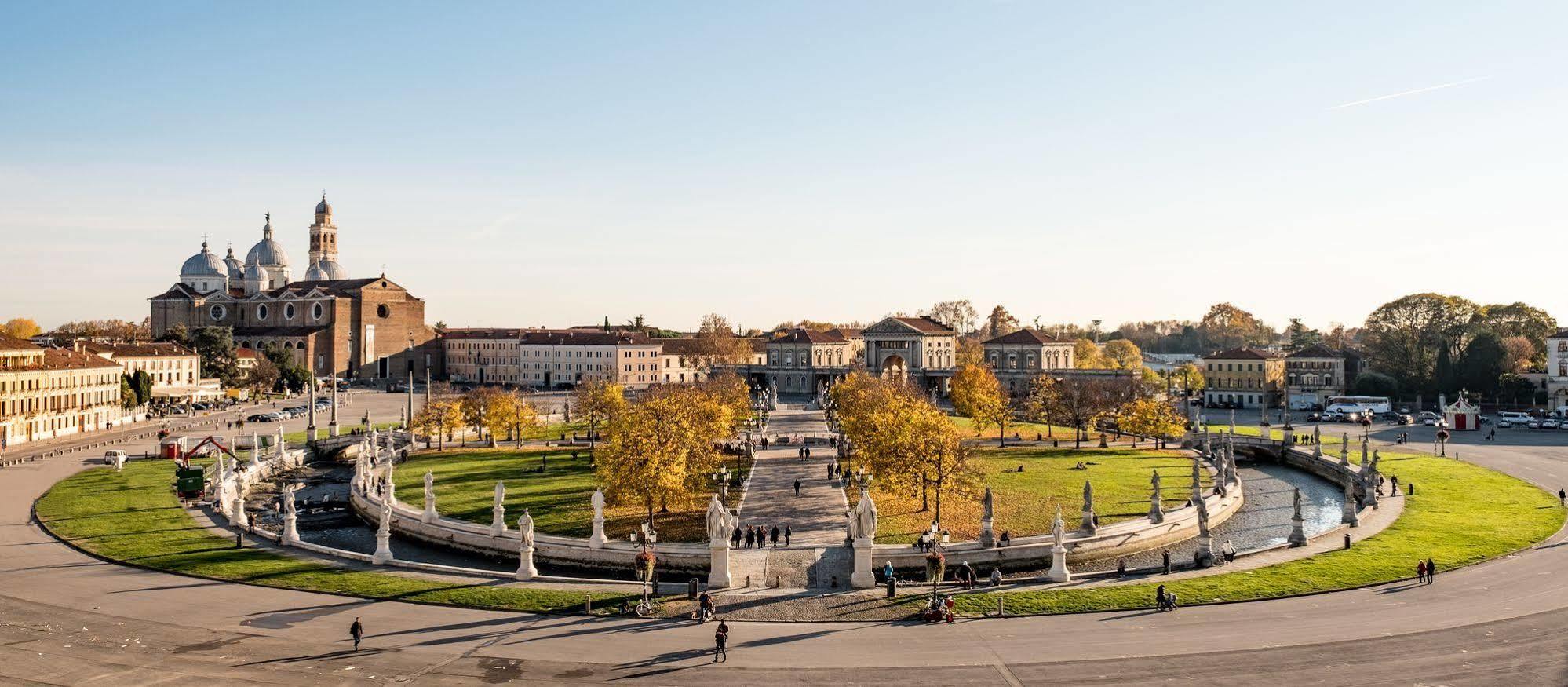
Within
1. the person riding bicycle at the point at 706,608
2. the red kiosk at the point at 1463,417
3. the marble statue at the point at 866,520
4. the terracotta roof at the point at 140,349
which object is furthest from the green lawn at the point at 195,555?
the red kiosk at the point at 1463,417

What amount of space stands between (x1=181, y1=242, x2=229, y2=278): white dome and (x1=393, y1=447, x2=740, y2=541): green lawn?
4239 inches

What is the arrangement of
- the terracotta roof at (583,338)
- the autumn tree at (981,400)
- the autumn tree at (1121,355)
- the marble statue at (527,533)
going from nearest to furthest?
1. the marble statue at (527,533)
2. the autumn tree at (981,400)
3. the terracotta roof at (583,338)
4. the autumn tree at (1121,355)

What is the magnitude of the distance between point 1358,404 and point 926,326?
54.3 metres

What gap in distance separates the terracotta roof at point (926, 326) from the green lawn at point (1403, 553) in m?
87.5

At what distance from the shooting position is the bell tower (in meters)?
166

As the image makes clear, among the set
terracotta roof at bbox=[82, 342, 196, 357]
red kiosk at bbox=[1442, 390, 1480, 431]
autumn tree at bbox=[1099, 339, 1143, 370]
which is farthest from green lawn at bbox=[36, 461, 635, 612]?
autumn tree at bbox=[1099, 339, 1143, 370]

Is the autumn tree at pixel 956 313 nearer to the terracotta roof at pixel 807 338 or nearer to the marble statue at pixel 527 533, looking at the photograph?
the terracotta roof at pixel 807 338

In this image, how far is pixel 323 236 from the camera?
16638 cm

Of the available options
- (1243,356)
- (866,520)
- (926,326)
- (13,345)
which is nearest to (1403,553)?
(866,520)

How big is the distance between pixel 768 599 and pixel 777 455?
3742 cm

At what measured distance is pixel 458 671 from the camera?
23594 mm

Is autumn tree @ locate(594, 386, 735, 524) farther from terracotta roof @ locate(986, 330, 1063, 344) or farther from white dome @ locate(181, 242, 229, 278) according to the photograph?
white dome @ locate(181, 242, 229, 278)

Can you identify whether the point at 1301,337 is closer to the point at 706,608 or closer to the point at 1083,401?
the point at 1083,401

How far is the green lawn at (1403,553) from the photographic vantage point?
2984 cm
